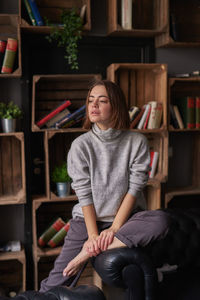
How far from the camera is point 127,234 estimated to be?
1634mm

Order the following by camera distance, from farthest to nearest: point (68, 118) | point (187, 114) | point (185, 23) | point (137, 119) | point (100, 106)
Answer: point (185, 23)
point (187, 114)
point (137, 119)
point (68, 118)
point (100, 106)

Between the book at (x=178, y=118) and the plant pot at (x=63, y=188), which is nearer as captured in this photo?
the plant pot at (x=63, y=188)

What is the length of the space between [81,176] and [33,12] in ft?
→ 4.44

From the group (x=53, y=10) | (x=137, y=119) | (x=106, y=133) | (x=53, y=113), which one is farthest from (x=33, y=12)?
(x=106, y=133)

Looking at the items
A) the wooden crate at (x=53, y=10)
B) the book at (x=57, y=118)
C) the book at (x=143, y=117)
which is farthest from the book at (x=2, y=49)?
the book at (x=143, y=117)

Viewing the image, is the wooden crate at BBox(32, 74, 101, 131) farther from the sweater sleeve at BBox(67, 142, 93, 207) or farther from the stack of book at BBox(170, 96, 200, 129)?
the sweater sleeve at BBox(67, 142, 93, 207)

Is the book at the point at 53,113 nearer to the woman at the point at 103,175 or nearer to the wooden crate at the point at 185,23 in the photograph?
the woman at the point at 103,175

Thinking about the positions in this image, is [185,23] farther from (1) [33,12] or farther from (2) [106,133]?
(2) [106,133]

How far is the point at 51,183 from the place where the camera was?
108 inches

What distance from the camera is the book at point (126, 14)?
8.41 feet

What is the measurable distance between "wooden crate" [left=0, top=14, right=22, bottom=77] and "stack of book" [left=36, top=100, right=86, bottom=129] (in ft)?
1.21

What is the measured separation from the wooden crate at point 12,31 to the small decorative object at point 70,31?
0.24 m

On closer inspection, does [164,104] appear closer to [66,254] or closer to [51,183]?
[51,183]

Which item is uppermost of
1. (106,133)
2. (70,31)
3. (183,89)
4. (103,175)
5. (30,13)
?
(30,13)
